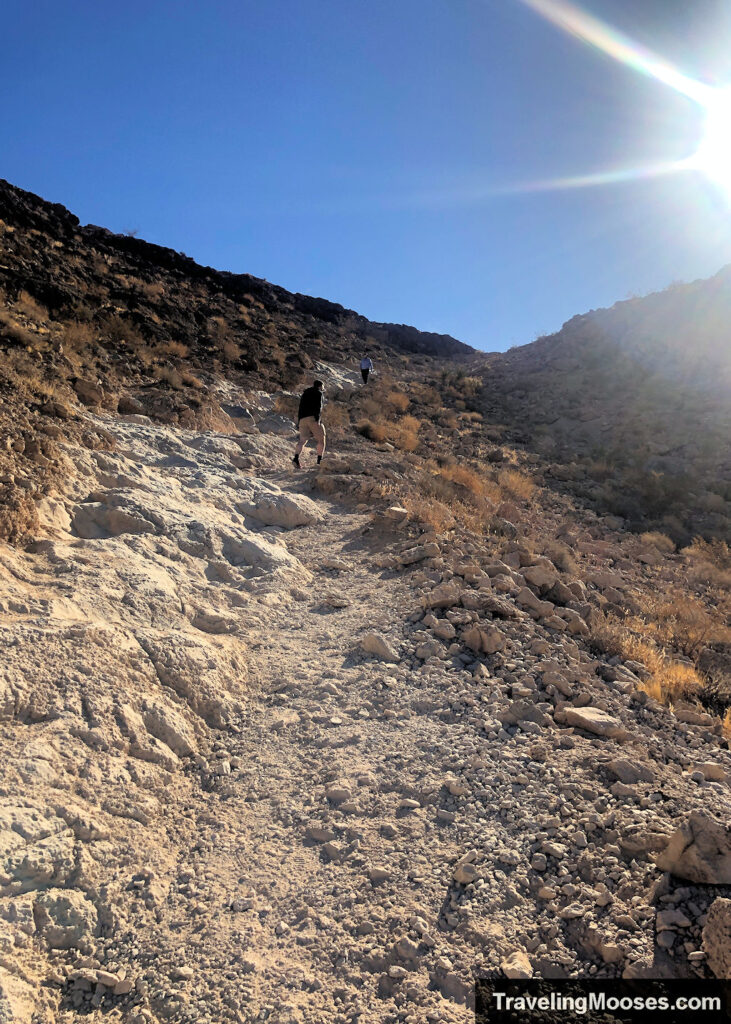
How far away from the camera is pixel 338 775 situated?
133 inches

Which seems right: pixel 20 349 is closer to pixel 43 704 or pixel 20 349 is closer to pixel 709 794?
pixel 43 704

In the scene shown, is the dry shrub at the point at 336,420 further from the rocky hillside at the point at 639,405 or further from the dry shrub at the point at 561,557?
the dry shrub at the point at 561,557

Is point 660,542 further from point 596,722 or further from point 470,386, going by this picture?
point 470,386

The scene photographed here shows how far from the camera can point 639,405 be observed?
1859cm

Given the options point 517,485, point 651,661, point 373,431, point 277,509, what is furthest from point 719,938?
point 373,431

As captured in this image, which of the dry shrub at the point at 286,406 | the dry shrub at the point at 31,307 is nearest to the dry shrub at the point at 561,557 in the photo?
the dry shrub at the point at 286,406

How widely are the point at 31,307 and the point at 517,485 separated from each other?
9731mm

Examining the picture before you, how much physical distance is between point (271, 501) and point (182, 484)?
3.71ft

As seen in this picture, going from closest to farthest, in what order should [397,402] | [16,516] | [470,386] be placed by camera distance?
[16,516]
[397,402]
[470,386]

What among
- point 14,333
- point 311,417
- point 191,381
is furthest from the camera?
point 191,381

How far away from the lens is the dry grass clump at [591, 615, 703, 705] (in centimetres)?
458

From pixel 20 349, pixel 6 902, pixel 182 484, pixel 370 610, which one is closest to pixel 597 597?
pixel 370 610

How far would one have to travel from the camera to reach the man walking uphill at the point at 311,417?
28.4 ft

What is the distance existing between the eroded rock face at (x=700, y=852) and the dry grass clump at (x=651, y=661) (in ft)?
6.61
